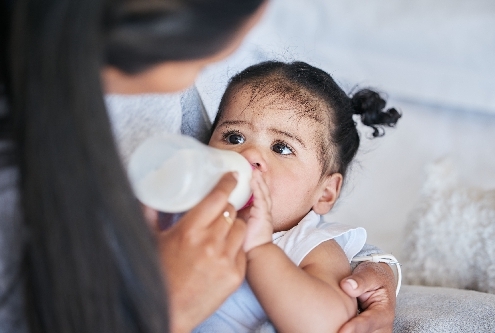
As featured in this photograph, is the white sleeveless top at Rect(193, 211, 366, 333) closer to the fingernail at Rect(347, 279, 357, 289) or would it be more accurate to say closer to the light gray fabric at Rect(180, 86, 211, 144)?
the fingernail at Rect(347, 279, 357, 289)

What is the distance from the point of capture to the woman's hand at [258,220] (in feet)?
2.82

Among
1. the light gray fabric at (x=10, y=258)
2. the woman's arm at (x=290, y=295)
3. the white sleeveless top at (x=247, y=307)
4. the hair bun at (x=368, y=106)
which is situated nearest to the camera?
the light gray fabric at (x=10, y=258)

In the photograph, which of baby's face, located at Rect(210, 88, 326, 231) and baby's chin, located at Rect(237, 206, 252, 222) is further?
baby's face, located at Rect(210, 88, 326, 231)

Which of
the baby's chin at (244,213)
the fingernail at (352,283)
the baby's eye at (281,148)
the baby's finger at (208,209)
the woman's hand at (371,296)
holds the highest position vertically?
the baby's finger at (208,209)

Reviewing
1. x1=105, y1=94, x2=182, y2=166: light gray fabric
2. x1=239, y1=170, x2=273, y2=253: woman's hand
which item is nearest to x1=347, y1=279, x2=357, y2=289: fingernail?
x1=239, y1=170, x2=273, y2=253: woman's hand

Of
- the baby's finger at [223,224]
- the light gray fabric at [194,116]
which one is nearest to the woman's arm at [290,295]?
Result: the baby's finger at [223,224]

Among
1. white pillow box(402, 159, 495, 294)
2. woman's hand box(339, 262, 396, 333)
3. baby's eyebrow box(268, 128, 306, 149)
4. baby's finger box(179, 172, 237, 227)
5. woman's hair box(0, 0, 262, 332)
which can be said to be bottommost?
white pillow box(402, 159, 495, 294)

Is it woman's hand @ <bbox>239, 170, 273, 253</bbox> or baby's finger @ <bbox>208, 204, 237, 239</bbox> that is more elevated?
baby's finger @ <bbox>208, 204, 237, 239</bbox>

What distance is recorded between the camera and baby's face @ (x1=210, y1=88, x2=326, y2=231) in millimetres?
1040

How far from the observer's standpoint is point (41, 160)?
1.84ft

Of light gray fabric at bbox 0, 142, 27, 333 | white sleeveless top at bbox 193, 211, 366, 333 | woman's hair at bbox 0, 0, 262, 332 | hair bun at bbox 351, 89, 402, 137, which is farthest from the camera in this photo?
hair bun at bbox 351, 89, 402, 137

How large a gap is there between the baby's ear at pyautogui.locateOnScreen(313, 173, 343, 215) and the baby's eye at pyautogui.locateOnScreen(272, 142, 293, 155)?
121mm

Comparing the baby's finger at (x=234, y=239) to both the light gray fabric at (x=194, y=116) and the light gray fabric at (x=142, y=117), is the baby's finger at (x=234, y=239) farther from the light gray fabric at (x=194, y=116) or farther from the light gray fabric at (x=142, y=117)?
the light gray fabric at (x=194, y=116)

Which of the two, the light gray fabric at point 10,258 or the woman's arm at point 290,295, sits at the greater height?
the light gray fabric at point 10,258
